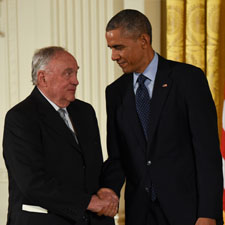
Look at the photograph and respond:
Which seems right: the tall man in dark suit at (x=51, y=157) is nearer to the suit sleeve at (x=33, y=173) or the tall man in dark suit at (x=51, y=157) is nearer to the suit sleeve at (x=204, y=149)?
A: the suit sleeve at (x=33, y=173)

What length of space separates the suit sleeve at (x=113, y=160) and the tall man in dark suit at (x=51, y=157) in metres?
0.08

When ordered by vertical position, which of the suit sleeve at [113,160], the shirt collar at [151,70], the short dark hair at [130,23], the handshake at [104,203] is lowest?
the handshake at [104,203]

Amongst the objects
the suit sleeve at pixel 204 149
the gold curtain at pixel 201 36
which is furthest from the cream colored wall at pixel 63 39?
the suit sleeve at pixel 204 149

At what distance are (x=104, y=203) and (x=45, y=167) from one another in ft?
0.94

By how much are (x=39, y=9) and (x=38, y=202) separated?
2.17 metres

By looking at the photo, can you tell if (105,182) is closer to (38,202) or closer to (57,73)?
(38,202)

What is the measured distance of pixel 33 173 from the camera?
190cm

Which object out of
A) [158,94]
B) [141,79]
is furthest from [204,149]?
[141,79]

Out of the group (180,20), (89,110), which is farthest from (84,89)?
(89,110)

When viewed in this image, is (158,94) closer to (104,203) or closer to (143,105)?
(143,105)

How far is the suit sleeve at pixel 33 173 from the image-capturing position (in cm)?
191

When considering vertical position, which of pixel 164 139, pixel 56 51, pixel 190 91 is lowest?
pixel 164 139

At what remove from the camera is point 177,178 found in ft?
6.75

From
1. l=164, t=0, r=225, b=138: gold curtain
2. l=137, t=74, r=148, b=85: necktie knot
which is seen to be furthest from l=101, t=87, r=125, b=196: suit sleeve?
l=164, t=0, r=225, b=138: gold curtain
